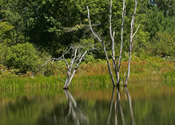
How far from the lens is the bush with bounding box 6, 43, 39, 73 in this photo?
21641mm

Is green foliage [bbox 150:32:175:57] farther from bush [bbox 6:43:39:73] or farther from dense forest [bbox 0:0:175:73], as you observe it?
bush [bbox 6:43:39:73]

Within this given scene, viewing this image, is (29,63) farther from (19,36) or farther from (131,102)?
(19,36)

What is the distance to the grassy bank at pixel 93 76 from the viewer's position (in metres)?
18.6

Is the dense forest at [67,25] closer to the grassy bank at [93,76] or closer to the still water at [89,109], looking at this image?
the grassy bank at [93,76]

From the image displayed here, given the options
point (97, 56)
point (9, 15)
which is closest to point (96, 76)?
point (97, 56)

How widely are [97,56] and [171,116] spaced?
20.9m

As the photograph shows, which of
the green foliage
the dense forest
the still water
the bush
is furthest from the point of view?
the green foliage

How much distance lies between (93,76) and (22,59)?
5.19 meters

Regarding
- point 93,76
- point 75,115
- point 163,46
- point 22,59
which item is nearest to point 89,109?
point 75,115

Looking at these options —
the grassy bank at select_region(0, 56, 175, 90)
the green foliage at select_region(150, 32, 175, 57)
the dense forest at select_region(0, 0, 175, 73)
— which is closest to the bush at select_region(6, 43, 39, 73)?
the grassy bank at select_region(0, 56, 175, 90)

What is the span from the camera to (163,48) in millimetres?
31891

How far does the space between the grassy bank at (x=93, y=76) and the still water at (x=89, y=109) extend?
2726 mm

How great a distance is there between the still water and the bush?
19.4ft

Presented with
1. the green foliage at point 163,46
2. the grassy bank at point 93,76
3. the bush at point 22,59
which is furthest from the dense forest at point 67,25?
the bush at point 22,59
